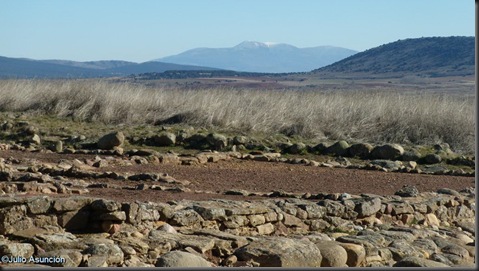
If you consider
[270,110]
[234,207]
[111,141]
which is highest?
[234,207]

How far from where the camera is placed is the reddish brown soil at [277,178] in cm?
1273

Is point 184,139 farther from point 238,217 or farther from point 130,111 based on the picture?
point 238,217

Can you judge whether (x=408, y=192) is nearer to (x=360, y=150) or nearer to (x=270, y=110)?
(x=360, y=150)

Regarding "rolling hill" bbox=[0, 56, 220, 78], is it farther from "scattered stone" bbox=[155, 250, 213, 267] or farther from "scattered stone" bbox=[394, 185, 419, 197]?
"scattered stone" bbox=[155, 250, 213, 267]

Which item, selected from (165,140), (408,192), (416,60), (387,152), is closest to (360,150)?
(387,152)

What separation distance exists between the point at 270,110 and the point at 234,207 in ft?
44.5

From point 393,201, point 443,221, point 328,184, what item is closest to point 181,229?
point 393,201

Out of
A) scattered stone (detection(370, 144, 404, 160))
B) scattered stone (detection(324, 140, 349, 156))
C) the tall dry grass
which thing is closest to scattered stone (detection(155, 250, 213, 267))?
scattered stone (detection(370, 144, 404, 160))

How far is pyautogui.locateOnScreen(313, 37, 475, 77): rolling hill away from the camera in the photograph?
8806cm

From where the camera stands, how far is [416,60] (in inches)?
3738

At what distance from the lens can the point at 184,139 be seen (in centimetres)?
1892

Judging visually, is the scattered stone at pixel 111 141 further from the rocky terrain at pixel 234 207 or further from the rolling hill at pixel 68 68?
the rolling hill at pixel 68 68

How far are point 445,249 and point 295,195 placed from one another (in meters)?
2.80

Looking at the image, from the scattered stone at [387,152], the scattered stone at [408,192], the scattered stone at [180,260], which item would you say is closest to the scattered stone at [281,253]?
the scattered stone at [180,260]
